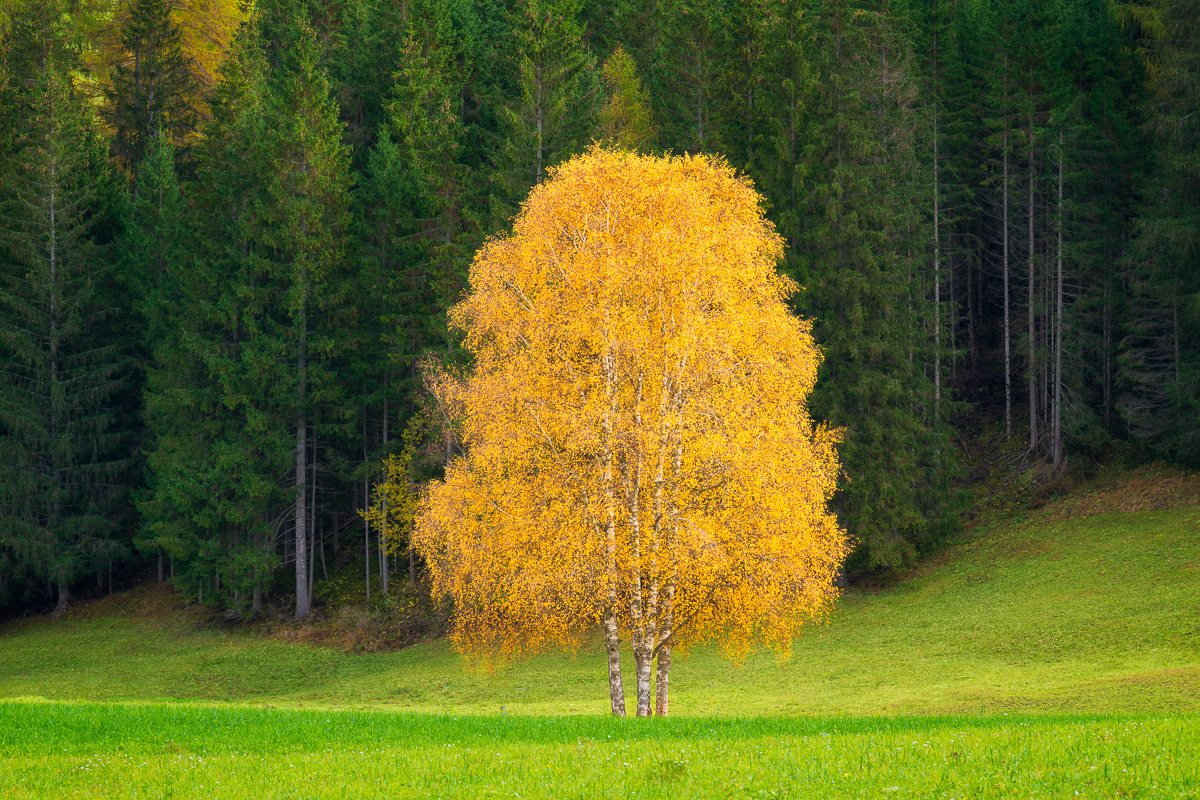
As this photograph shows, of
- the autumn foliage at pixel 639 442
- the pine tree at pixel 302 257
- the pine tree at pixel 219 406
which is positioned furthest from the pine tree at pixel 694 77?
the autumn foliage at pixel 639 442

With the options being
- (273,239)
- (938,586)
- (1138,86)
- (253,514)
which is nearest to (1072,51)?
(1138,86)

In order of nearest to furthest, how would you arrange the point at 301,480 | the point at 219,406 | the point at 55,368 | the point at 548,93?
the point at 548,93
the point at 301,480
the point at 219,406
the point at 55,368

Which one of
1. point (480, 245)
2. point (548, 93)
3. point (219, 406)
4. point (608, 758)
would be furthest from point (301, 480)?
point (608, 758)

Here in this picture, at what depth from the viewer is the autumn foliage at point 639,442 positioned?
16453 millimetres

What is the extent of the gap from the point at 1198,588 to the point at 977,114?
27.6 meters

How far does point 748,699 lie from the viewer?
74.4 ft

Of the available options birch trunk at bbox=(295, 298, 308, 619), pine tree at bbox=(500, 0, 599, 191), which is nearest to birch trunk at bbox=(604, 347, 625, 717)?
pine tree at bbox=(500, 0, 599, 191)

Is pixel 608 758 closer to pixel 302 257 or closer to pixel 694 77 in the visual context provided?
pixel 302 257

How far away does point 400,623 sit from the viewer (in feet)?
117

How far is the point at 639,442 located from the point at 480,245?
19878mm

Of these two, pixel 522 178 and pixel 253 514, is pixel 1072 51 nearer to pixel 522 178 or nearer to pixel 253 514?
pixel 522 178

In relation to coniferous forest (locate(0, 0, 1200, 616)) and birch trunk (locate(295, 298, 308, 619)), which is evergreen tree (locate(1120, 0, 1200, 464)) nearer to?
coniferous forest (locate(0, 0, 1200, 616))

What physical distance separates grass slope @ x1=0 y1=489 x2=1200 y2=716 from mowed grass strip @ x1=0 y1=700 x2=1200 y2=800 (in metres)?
7.45

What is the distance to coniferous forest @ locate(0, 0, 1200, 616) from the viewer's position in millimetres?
34250
